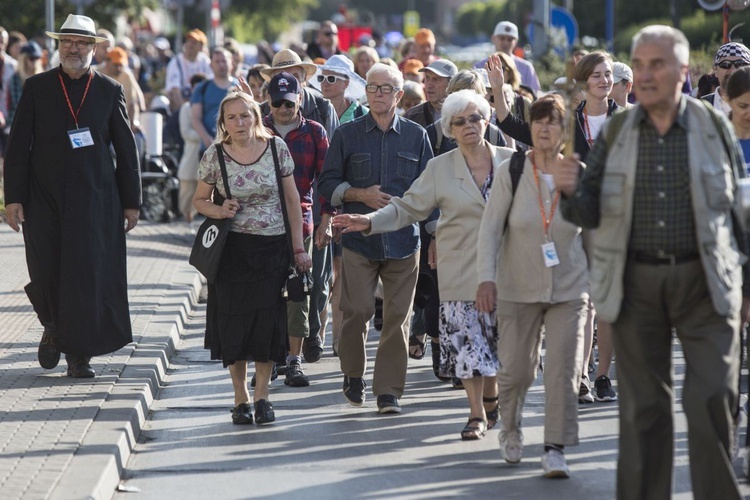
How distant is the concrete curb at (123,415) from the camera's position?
22.0 ft

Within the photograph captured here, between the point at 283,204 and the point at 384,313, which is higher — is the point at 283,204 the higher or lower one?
the higher one

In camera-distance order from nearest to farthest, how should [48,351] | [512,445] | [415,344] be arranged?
1. [512,445]
2. [48,351]
3. [415,344]

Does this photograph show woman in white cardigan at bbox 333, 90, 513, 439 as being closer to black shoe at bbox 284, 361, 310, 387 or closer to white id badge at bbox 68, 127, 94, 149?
black shoe at bbox 284, 361, 310, 387

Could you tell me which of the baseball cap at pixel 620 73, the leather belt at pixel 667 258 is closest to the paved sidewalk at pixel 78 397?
the leather belt at pixel 667 258

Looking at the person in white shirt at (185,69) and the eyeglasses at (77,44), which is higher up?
the person in white shirt at (185,69)

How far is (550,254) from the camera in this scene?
720 cm

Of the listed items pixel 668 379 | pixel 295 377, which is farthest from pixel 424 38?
pixel 668 379

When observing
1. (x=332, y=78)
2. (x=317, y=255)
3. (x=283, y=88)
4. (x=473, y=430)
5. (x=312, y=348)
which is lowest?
(x=473, y=430)

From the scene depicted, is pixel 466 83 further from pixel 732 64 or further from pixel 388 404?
pixel 388 404

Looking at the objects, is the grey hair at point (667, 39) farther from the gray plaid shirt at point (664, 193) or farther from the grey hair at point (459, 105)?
the grey hair at point (459, 105)

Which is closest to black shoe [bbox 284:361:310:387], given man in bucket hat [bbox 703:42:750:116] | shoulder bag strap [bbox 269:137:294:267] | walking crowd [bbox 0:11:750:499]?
walking crowd [bbox 0:11:750:499]

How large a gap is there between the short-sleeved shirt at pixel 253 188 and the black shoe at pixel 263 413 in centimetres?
95

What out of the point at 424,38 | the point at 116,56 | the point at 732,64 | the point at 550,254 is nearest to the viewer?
the point at 550,254

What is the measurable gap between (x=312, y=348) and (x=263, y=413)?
1993mm
